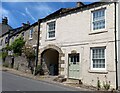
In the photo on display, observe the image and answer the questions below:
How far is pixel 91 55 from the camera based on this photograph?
648 inches

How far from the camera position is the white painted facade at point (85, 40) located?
15.1m

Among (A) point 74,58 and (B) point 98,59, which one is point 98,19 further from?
(A) point 74,58

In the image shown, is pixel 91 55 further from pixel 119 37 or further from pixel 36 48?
pixel 36 48

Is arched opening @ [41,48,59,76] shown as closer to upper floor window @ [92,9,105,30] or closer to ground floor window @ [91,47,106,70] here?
ground floor window @ [91,47,106,70]

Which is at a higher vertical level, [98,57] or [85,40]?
[85,40]

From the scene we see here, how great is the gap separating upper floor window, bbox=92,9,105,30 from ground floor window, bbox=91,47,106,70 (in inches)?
72.1

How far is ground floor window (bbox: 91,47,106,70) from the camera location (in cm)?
1562

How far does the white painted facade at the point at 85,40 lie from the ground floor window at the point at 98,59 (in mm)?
280

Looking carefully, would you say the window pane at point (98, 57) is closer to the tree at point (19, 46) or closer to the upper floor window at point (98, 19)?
the upper floor window at point (98, 19)

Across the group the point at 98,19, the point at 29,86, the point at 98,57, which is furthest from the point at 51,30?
the point at 29,86

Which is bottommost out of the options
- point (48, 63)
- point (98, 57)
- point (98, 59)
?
point (48, 63)

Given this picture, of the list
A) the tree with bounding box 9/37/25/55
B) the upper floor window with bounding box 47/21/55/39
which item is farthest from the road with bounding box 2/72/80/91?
the tree with bounding box 9/37/25/55

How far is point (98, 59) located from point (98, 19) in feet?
10.6

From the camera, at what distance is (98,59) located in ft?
52.2
